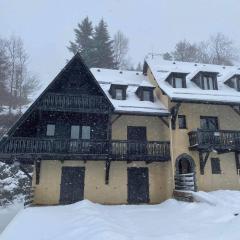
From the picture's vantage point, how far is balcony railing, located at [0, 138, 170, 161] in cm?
1759

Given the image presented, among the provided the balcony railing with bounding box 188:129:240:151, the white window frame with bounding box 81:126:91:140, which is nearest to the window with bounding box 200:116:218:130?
the balcony railing with bounding box 188:129:240:151

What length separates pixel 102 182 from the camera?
64.6 feet

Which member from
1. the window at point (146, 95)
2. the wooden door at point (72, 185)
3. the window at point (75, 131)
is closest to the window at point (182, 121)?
the window at point (146, 95)

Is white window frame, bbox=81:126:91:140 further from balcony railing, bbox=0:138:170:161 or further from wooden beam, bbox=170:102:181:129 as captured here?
wooden beam, bbox=170:102:181:129

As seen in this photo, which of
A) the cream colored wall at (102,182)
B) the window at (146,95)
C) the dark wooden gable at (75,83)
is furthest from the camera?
the window at (146,95)

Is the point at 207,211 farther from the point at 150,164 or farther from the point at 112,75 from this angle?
the point at 112,75

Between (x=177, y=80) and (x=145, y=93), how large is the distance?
9.43 ft

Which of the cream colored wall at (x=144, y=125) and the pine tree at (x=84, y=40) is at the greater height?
the pine tree at (x=84, y=40)

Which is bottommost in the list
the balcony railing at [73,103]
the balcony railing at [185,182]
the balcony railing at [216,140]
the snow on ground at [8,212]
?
the snow on ground at [8,212]

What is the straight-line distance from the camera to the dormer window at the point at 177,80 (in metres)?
22.2

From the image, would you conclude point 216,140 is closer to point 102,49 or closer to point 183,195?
point 183,195

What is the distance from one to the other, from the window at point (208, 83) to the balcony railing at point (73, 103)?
864cm

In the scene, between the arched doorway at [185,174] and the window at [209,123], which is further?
the window at [209,123]

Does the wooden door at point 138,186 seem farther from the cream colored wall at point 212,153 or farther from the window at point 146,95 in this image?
the window at point 146,95
